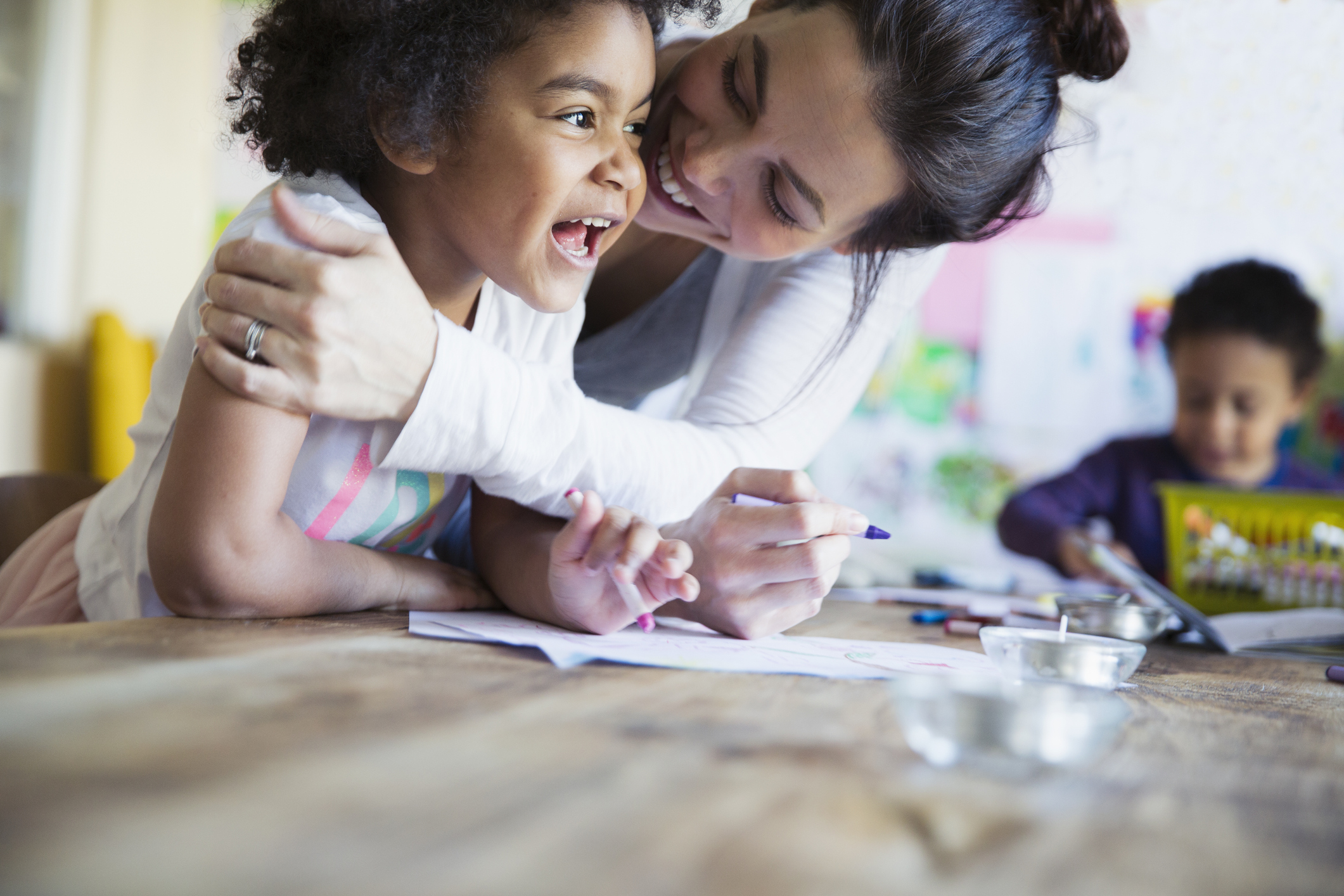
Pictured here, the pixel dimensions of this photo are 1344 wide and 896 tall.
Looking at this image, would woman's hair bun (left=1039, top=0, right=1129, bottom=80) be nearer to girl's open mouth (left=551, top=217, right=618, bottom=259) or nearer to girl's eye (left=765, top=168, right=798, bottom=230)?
girl's eye (left=765, top=168, right=798, bottom=230)

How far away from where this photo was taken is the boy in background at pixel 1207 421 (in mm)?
2398

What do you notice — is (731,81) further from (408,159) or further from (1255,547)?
(1255,547)

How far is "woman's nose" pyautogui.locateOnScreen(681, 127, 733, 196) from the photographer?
1054mm

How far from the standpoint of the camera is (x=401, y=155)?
36.9 inches

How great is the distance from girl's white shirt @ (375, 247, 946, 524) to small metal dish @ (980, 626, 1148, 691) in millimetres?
390

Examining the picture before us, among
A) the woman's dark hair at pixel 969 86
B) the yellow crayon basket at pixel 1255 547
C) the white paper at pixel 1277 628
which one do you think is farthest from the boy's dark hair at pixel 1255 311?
the woman's dark hair at pixel 969 86

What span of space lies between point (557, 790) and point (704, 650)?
1.26 ft

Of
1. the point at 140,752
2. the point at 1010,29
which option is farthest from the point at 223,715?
the point at 1010,29

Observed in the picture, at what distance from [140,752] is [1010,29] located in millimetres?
1039

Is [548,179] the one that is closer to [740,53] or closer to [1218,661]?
[740,53]

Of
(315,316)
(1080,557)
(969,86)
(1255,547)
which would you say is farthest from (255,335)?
(1080,557)

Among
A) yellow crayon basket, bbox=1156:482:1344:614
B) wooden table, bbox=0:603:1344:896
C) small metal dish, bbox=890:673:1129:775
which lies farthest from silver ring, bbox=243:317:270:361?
yellow crayon basket, bbox=1156:482:1344:614

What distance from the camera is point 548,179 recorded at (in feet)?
3.04

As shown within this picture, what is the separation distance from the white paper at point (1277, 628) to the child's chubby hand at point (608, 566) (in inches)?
27.7
